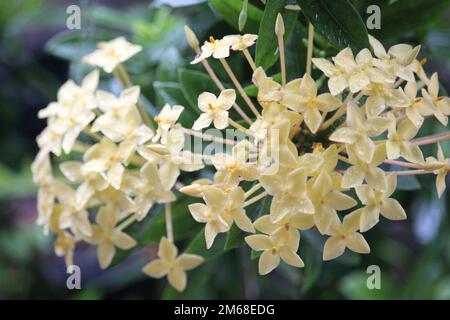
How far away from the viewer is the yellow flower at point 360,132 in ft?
2.30

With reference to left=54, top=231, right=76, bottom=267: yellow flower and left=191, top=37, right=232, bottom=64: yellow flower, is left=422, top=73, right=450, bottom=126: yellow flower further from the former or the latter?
left=54, top=231, right=76, bottom=267: yellow flower

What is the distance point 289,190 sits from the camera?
0.68 m

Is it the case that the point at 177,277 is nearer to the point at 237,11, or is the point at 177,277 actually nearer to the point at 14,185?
the point at 237,11

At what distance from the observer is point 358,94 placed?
0.75 meters

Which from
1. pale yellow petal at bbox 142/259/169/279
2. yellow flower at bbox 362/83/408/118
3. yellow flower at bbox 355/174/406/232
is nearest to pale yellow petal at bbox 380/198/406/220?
yellow flower at bbox 355/174/406/232

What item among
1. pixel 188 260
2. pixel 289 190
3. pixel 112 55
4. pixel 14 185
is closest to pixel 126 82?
pixel 112 55

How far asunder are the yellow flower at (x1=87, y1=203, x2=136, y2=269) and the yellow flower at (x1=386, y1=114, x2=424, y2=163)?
14.8 inches

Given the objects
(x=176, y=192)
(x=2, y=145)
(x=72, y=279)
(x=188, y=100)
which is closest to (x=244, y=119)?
(x=188, y=100)

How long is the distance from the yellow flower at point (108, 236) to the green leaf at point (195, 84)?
0.19 m

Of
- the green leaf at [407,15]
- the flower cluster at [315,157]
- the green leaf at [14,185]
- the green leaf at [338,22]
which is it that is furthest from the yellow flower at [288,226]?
the green leaf at [14,185]

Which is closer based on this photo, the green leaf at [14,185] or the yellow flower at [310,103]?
the yellow flower at [310,103]

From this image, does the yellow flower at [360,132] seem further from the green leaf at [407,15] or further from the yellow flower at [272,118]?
the green leaf at [407,15]

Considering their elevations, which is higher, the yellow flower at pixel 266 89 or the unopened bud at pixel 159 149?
the yellow flower at pixel 266 89

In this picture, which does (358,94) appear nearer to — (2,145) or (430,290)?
(430,290)
